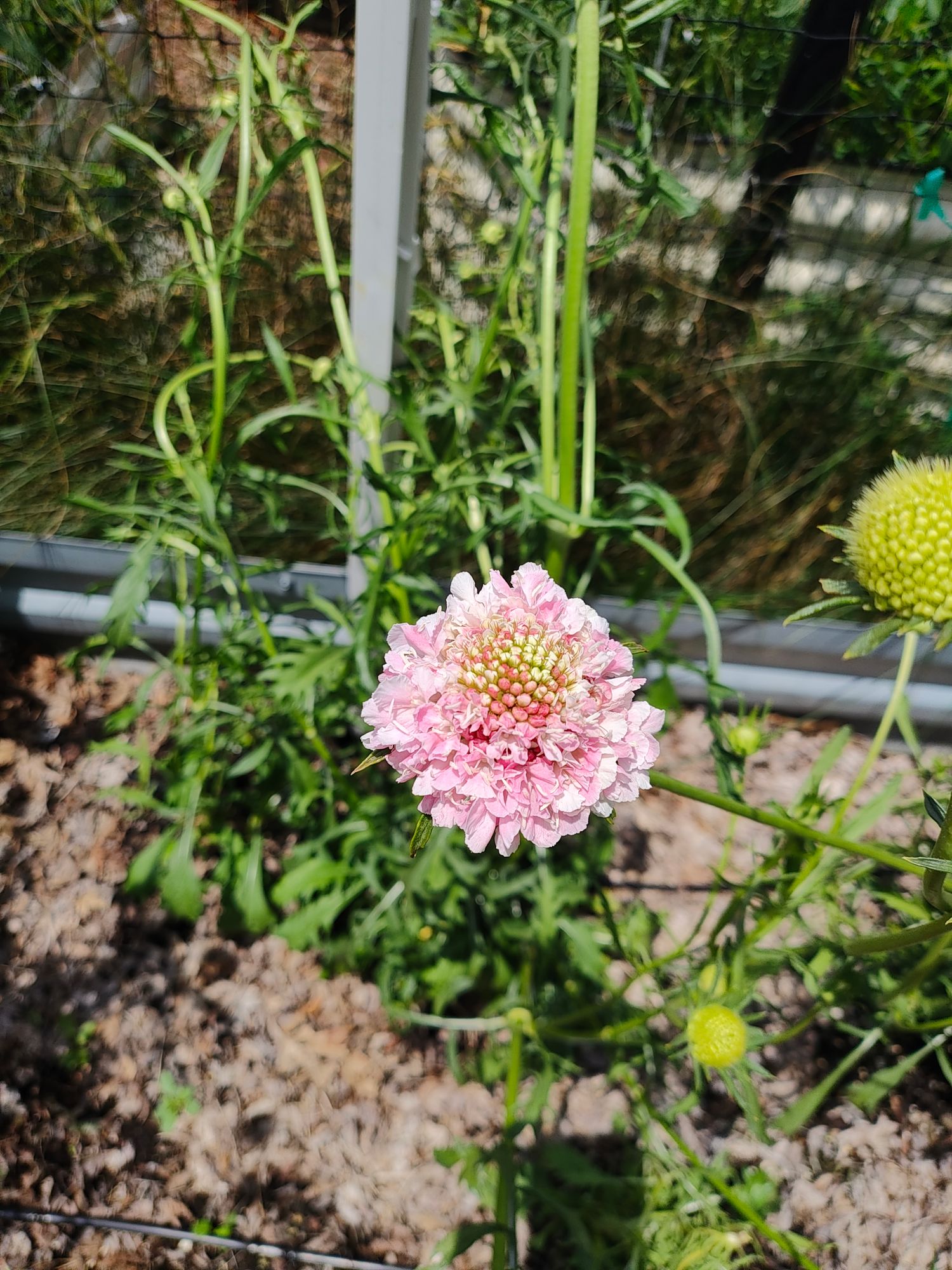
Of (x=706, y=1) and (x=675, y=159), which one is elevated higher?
(x=706, y=1)

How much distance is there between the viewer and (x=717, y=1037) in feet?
3.47

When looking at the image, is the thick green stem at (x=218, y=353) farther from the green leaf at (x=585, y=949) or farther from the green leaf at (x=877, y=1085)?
the green leaf at (x=877, y=1085)

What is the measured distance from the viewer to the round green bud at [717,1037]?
3.44 feet

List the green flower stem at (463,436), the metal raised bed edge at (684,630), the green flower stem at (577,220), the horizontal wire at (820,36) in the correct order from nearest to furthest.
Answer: the green flower stem at (577,220), the green flower stem at (463,436), the horizontal wire at (820,36), the metal raised bed edge at (684,630)

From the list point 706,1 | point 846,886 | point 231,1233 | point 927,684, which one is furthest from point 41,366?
point 927,684

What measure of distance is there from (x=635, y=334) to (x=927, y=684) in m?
1.13

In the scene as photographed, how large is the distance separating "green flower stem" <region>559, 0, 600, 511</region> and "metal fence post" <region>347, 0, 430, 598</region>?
0.78 feet

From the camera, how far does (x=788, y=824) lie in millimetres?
891

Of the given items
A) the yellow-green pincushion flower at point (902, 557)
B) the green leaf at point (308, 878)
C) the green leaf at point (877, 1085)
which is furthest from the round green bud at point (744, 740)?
the green leaf at point (308, 878)

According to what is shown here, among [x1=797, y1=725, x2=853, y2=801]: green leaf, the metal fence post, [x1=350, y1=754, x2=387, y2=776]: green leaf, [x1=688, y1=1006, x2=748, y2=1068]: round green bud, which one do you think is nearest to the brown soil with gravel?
[x1=688, y1=1006, x2=748, y2=1068]: round green bud

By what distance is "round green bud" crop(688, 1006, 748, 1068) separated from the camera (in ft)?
3.44

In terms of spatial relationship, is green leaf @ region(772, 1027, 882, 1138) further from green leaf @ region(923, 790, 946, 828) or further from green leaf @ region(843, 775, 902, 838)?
green leaf @ region(923, 790, 946, 828)

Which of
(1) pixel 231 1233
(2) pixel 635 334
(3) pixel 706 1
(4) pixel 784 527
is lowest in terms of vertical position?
(1) pixel 231 1233

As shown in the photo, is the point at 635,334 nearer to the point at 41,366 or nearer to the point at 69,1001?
the point at 41,366
